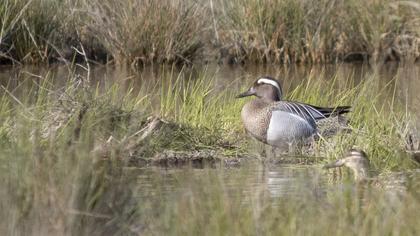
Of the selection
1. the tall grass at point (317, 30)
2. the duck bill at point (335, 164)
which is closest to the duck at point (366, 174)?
the duck bill at point (335, 164)

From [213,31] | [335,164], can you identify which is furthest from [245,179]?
[213,31]

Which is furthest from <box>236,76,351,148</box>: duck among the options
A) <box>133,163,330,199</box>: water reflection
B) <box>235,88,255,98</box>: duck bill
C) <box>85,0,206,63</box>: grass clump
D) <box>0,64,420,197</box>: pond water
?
<box>85,0,206,63</box>: grass clump

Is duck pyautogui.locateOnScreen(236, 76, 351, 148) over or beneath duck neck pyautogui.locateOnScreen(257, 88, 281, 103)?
beneath

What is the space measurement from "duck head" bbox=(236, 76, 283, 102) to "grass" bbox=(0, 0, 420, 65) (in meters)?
5.82

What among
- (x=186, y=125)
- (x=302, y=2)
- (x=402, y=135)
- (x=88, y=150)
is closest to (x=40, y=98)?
(x=186, y=125)

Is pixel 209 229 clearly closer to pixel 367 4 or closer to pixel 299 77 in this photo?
pixel 299 77

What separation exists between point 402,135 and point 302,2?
28.4 feet

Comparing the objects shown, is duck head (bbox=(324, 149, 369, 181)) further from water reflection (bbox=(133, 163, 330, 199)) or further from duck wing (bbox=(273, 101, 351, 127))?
duck wing (bbox=(273, 101, 351, 127))

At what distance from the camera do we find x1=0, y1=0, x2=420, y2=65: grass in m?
16.5

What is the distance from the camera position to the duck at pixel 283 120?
9930 millimetres

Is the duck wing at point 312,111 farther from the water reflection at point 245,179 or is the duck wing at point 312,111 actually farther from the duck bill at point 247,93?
the water reflection at point 245,179

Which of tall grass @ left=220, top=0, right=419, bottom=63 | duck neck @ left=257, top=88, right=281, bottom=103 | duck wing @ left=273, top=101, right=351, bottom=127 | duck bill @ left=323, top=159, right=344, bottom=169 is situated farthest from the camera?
tall grass @ left=220, top=0, right=419, bottom=63

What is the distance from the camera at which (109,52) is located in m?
17.0

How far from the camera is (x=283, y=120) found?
10039 millimetres
